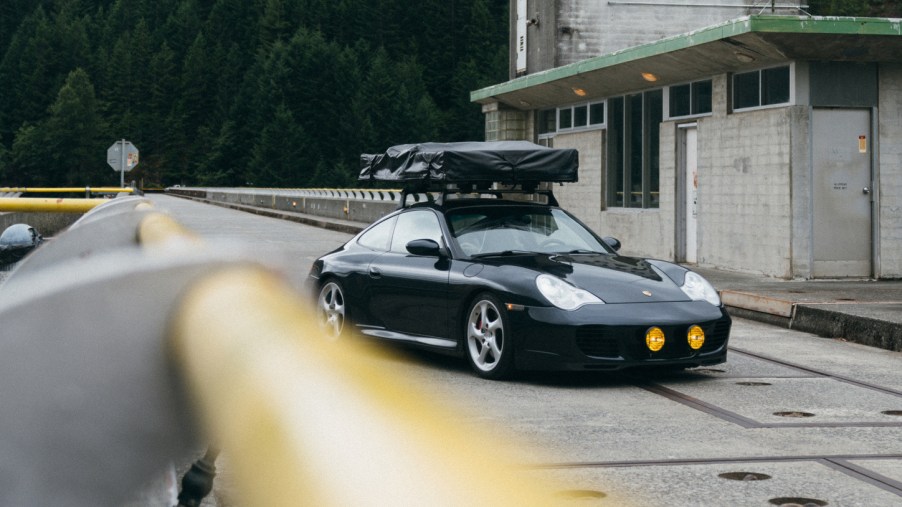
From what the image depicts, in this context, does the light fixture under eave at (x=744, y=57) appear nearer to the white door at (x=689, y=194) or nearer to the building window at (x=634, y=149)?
the white door at (x=689, y=194)

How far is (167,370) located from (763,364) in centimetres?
861

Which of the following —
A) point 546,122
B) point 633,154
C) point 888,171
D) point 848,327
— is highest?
point 546,122

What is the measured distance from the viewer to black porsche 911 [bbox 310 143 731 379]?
8062 mm

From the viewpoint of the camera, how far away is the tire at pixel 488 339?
27.1ft

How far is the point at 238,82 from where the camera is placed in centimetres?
14738

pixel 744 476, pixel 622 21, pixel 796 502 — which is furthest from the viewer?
pixel 622 21

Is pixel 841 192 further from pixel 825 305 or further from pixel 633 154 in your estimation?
pixel 633 154

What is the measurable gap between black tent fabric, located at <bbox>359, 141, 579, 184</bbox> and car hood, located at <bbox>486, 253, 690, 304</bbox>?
162 centimetres

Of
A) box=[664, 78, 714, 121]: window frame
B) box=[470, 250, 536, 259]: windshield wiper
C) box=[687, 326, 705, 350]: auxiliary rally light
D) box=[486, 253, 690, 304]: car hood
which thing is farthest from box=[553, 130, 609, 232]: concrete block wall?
box=[687, 326, 705, 350]: auxiliary rally light

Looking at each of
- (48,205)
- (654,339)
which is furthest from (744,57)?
(48,205)

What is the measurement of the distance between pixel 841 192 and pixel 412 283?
9.45 m

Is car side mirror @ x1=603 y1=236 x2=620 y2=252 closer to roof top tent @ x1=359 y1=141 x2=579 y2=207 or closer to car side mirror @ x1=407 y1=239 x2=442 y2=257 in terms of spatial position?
roof top tent @ x1=359 y1=141 x2=579 y2=207

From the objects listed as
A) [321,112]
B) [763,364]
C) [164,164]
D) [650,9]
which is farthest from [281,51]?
[763,364]

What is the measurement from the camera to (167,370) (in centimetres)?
147
